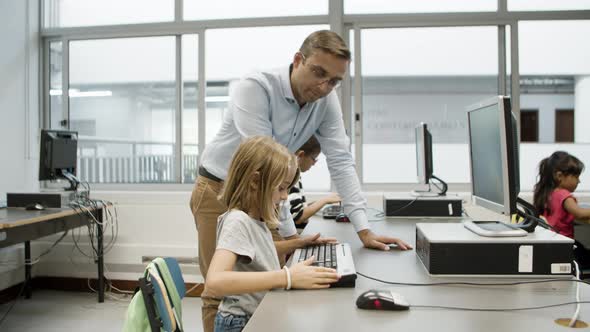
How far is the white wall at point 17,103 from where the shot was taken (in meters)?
3.48

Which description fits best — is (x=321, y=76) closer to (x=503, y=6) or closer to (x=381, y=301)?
(x=381, y=301)

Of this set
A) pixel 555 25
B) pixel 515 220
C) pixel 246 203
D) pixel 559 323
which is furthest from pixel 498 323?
pixel 555 25

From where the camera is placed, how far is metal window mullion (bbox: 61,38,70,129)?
3848 mm

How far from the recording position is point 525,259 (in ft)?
3.53

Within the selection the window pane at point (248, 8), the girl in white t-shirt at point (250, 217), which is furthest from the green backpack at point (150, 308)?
the window pane at point (248, 8)

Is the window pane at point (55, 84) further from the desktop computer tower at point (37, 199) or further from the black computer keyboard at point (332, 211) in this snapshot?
the black computer keyboard at point (332, 211)

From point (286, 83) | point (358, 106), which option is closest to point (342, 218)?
point (286, 83)

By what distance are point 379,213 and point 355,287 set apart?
145 centimetres

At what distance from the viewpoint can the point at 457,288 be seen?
1015mm

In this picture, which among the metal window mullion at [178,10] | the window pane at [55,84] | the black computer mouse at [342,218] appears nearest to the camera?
the black computer mouse at [342,218]

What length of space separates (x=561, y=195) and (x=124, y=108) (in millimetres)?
3282

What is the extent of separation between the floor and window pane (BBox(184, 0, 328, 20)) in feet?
7.16

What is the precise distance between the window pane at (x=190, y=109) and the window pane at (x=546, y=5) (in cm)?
246

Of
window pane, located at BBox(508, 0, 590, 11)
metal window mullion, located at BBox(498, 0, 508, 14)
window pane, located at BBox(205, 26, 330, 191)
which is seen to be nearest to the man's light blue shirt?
window pane, located at BBox(205, 26, 330, 191)
